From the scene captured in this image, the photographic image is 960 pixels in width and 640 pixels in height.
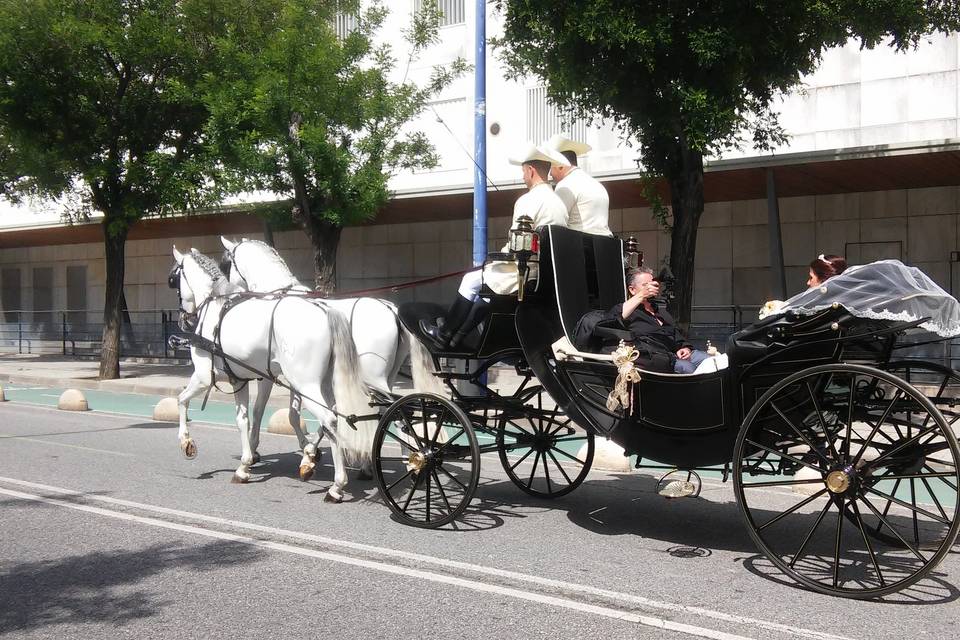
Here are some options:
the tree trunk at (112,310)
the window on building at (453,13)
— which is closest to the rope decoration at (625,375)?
the tree trunk at (112,310)

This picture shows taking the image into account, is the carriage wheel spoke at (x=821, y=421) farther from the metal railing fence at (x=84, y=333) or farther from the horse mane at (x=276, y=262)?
the metal railing fence at (x=84, y=333)

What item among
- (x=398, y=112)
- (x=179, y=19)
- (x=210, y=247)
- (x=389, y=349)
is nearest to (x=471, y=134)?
(x=398, y=112)

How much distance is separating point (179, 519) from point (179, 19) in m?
15.7

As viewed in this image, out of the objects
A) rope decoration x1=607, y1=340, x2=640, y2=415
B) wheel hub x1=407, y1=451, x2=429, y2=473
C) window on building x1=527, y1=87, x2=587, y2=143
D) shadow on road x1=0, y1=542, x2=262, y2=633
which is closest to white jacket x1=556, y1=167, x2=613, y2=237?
rope decoration x1=607, y1=340, x2=640, y2=415

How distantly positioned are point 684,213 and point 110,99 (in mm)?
13099

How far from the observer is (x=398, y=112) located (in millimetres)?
17656

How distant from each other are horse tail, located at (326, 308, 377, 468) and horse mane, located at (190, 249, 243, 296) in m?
1.78

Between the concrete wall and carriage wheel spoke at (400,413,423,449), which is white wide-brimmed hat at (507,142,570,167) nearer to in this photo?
carriage wheel spoke at (400,413,423,449)

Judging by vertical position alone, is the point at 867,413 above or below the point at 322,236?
below

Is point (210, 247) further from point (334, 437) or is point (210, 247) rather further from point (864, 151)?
point (334, 437)

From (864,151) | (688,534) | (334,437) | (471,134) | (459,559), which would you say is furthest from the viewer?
(471,134)

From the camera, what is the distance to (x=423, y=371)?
8062mm

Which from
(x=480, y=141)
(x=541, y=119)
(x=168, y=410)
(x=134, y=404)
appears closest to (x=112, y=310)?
(x=134, y=404)

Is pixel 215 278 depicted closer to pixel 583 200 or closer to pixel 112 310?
pixel 583 200
